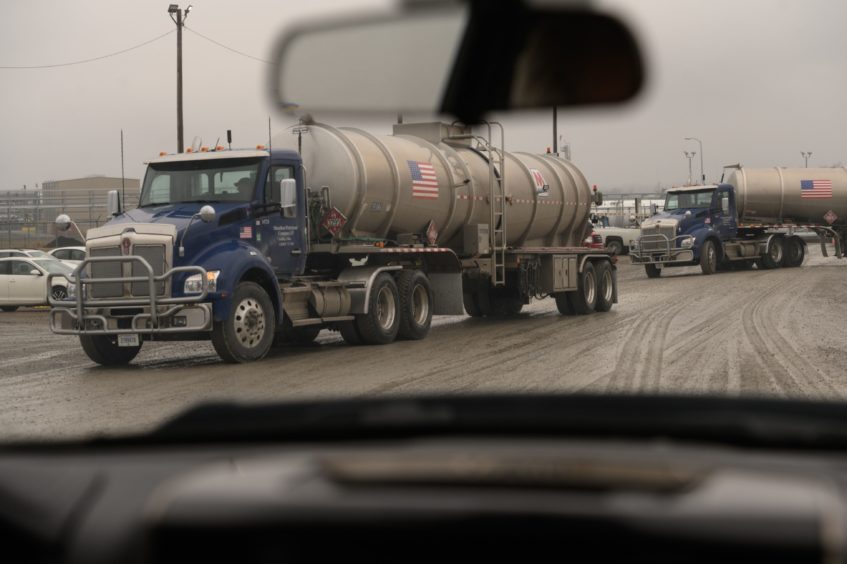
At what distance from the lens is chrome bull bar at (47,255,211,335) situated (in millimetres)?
14898

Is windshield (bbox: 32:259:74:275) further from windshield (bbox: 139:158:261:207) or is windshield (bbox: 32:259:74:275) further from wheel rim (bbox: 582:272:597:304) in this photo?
windshield (bbox: 139:158:261:207)

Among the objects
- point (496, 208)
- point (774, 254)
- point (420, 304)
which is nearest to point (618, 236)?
point (774, 254)

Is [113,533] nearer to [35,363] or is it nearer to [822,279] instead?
[35,363]

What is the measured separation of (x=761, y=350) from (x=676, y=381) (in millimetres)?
3534

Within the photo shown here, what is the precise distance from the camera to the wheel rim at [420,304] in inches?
762

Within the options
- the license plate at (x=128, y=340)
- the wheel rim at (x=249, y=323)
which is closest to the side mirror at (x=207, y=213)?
the wheel rim at (x=249, y=323)

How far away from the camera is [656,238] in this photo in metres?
40.7

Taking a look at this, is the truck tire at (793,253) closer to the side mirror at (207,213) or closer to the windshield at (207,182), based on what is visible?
the windshield at (207,182)

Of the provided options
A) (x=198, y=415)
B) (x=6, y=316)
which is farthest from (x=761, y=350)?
(x=6, y=316)

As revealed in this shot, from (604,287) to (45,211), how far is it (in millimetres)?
48938

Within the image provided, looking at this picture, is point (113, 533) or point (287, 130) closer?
point (113, 533)

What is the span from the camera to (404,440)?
88.4 inches

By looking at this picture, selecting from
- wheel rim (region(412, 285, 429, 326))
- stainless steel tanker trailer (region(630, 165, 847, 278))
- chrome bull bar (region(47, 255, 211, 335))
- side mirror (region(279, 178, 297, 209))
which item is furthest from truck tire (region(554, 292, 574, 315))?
stainless steel tanker trailer (region(630, 165, 847, 278))

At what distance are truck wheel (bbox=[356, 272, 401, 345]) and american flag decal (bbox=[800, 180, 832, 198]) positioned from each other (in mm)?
31433
